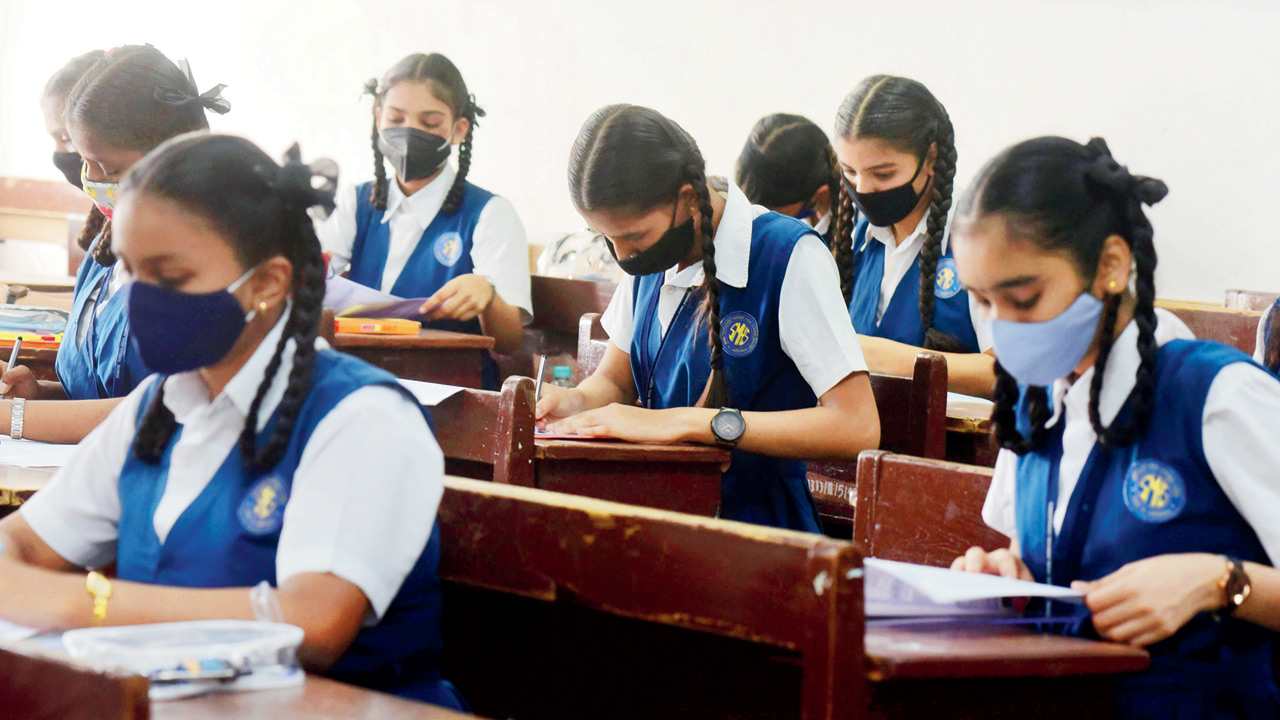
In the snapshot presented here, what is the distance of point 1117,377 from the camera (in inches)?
66.9

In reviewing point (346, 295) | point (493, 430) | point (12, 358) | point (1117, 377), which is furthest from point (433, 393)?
point (346, 295)

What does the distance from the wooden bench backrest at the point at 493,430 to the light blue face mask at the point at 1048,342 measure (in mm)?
784

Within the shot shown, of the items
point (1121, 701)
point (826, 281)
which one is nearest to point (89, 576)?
point (1121, 701)

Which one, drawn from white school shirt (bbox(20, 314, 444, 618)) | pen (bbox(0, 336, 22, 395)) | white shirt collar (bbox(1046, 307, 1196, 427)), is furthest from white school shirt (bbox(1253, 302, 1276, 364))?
pen (bbox(0, 336, 22, 395))

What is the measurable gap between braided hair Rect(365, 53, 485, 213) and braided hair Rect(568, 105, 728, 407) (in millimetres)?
1757

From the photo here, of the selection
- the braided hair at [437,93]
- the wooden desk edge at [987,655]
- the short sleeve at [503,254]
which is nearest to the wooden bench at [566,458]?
the wooden desk edge at [987,655]

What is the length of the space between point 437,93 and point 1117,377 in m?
2.87

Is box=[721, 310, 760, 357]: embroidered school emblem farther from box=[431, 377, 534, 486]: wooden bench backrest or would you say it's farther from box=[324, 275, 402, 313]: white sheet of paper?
box=[324, 275, 402, 313]: white sheet of paper

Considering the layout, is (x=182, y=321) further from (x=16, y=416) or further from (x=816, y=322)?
(x=816, y=322)

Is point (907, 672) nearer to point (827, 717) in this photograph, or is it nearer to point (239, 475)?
point (827, 717)

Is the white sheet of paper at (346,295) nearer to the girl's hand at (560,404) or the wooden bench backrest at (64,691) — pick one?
the girl's hand at (560,404)

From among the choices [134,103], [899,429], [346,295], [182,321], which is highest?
[134,103]

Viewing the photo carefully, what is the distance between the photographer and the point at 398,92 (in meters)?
4.26

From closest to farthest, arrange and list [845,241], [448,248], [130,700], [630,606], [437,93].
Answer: [130,700] < [630,606] < [845,241] < [437,93] < [448,248]
